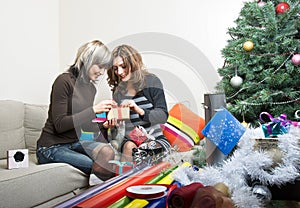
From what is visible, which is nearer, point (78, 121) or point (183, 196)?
point (183, 196)

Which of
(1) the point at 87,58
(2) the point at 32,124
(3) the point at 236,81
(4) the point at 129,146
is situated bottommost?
(2) the point at 32,124

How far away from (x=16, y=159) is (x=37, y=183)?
25cm

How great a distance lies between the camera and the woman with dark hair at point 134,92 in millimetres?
1141

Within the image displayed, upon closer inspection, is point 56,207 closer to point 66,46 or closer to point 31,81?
point 31,81

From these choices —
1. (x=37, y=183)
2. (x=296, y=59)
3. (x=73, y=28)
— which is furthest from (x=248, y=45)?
(x=73, y=28)

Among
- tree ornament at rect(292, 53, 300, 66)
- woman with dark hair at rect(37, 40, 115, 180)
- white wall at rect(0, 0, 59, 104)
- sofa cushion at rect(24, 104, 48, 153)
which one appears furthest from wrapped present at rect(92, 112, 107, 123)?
white wall at rect(0, 0, 59, 104)

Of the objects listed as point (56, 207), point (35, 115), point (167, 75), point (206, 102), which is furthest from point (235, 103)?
point (56, 207)

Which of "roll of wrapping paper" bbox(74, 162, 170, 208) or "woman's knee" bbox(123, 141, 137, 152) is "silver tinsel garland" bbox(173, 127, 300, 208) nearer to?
"roll of wrapping paper" bbox(74, 162, 170, 208)

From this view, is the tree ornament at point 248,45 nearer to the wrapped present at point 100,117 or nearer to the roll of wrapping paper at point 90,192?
the wrapped present at point 100,117

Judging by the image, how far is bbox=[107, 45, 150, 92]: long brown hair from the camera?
1116mm

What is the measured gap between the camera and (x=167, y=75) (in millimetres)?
1222

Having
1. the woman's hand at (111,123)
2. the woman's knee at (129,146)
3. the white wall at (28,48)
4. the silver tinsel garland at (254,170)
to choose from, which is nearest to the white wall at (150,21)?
the white wall at (28,48)

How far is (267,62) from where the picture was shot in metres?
1.88

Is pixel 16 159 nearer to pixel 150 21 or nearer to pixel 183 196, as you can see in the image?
pixel 183 196
